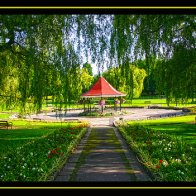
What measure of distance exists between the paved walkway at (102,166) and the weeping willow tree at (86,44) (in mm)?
2384

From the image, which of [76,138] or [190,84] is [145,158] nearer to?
[190,84]

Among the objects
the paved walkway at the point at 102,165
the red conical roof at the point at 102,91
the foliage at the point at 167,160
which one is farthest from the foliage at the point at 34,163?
the red conical roof at the point at 102,91

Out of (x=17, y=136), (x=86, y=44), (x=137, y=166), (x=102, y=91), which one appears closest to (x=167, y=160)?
(x=137, y=166)

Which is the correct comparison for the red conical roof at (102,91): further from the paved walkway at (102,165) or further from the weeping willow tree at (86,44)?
the weeping willow tree at (86,44)

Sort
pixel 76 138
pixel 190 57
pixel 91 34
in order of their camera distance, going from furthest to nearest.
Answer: pixel 76 138 < pixel 190 57 < pixel 91 34

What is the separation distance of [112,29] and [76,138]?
1121 cm

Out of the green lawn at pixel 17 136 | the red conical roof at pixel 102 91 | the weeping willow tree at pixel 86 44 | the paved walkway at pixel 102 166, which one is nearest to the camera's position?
the weeping willow tree at pixel 86 44

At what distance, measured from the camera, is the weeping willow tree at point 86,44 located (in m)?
9.30

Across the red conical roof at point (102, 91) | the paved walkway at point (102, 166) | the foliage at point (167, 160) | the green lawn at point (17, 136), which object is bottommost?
the green lawn at point (17, 136)

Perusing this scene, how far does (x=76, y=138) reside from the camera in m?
19.8

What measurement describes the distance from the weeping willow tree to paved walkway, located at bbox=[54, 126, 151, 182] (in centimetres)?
238

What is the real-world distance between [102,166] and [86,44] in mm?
5014

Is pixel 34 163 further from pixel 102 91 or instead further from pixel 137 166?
pixel 102 91
